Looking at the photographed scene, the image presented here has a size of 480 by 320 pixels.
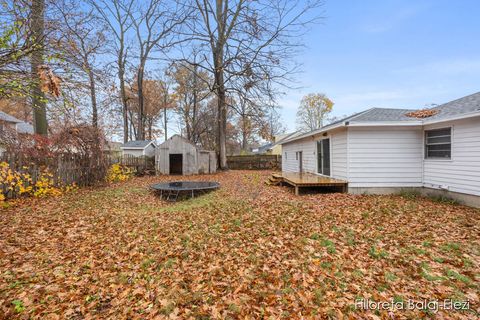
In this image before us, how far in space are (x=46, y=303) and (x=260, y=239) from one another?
3360 millimetres

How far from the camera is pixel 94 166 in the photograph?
10469 mm

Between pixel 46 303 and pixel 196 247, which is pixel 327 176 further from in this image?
pixel 46 303

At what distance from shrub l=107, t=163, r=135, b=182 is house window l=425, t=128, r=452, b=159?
566 inches

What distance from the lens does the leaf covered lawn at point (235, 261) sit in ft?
8.91

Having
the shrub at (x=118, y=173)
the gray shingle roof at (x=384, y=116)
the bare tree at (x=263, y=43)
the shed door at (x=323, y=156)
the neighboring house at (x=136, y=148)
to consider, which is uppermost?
the bare tree at (x=263, y=43)

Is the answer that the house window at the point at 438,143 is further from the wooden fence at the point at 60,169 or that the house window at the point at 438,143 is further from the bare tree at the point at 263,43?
the wooden fence at the point at 60,169

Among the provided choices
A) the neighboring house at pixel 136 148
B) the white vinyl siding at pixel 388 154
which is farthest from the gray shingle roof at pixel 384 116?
the neighboring house at pixel 136 148

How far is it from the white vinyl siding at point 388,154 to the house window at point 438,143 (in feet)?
0.70

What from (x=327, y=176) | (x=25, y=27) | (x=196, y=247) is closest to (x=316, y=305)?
(x=196, y=247)

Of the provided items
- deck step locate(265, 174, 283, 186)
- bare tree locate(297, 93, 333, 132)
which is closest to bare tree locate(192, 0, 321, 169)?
deck step locate(265, 174, 283, 186)

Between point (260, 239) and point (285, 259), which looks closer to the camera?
point (285, 259)

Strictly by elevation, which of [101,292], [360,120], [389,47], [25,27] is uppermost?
[389,47]

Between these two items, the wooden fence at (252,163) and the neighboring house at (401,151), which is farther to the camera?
the wooden fence at (252,163)

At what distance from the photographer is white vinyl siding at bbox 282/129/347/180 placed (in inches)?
354
